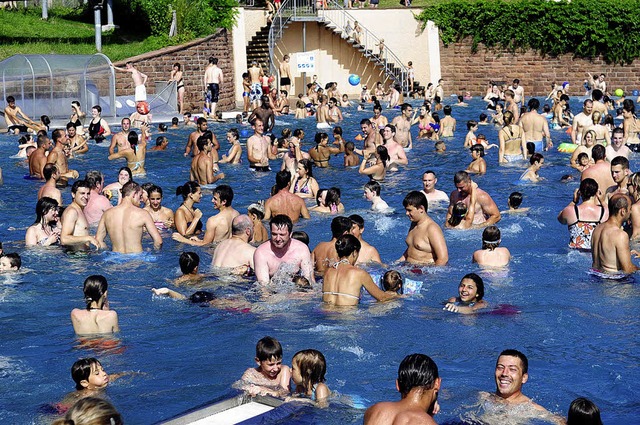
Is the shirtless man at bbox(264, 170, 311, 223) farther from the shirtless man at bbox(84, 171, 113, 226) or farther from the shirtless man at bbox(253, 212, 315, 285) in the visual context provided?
the shirtless man at bbox(253, 212, 315, 285)

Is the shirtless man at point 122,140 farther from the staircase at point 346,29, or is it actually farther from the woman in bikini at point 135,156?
the staircase at point 346,29

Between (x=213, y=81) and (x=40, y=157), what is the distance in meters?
10.6

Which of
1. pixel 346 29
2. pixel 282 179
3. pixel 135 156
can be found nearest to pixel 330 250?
pixel 282 179

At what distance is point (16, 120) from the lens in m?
23.3

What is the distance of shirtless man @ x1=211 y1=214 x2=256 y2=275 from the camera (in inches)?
426

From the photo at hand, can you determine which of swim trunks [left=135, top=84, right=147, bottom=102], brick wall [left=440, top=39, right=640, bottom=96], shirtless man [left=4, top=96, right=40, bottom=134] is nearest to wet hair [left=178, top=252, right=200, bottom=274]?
shirtless man [left=4, top=96, right=40, bottom=134]

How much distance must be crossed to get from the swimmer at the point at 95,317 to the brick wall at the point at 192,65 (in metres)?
18.7

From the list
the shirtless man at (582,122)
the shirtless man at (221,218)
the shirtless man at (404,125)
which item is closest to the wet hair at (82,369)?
the shirtless man at (221,218)

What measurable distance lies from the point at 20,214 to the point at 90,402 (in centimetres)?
1180

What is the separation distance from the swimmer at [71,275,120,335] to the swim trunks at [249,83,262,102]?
67.7 feet

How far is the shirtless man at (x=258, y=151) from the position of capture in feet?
61.5

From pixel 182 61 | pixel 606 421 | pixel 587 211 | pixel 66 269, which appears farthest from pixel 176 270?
pixel 182 61

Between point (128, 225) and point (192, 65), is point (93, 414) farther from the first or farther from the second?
point (192, 65)

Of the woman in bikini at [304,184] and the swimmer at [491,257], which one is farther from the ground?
the woman in bikini at [304,184]
